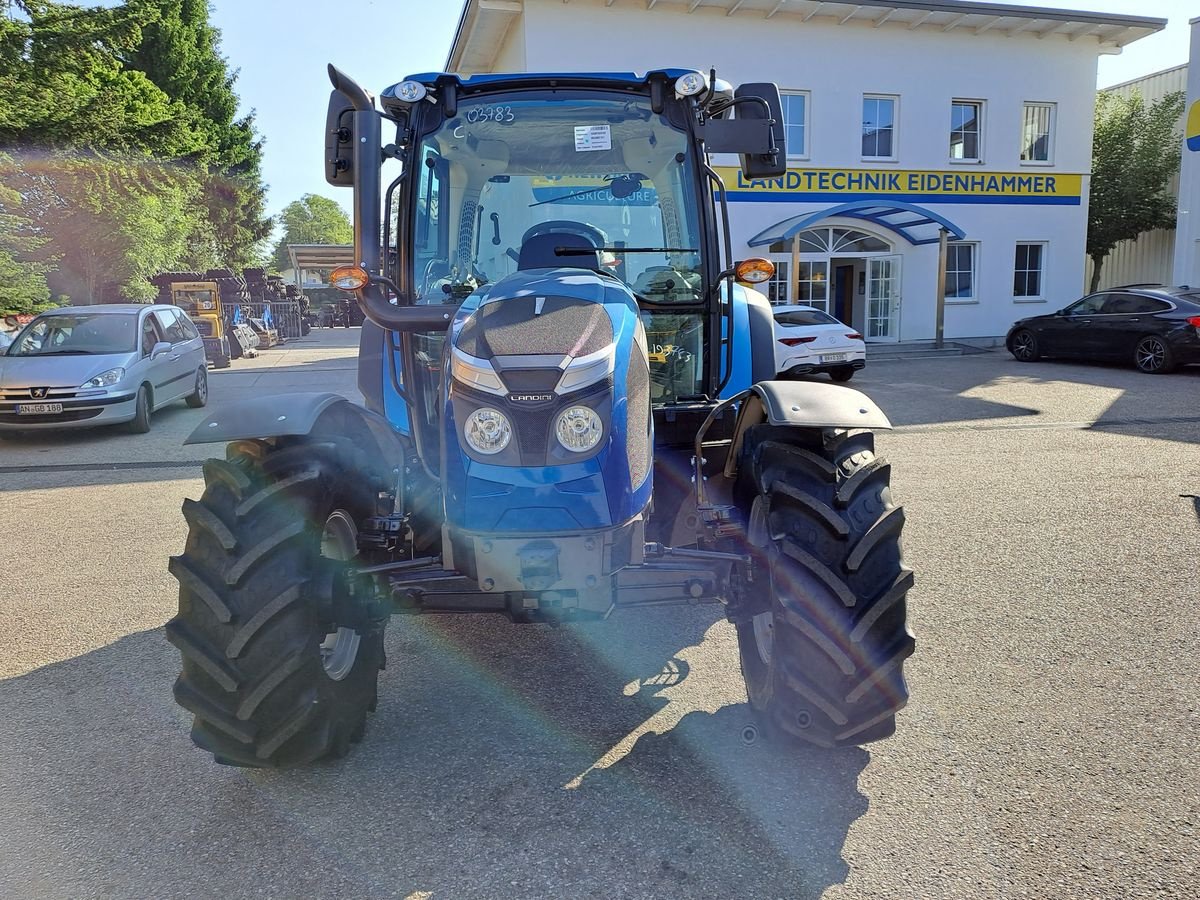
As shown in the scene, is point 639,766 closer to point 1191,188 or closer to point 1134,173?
point 1191,188

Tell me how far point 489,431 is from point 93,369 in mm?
9957

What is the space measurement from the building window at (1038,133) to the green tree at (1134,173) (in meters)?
5.43

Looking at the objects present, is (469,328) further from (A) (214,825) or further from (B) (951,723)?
(B) (951,723)

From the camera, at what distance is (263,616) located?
275 centimetres

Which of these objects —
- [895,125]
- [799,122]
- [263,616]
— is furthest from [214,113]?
[263,616]

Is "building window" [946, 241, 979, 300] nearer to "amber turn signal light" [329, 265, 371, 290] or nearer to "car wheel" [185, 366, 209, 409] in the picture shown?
"car wheel" [185, 366, 209, 409]

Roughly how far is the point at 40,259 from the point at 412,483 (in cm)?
2421

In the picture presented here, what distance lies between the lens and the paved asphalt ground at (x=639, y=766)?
2.56 m

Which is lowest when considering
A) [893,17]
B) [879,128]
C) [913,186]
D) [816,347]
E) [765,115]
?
[816,347]

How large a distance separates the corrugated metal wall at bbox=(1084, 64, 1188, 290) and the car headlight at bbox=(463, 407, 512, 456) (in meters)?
31.7

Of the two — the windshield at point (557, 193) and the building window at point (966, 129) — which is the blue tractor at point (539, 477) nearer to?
the windshield at point (557, 193)

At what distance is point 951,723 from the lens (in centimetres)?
340

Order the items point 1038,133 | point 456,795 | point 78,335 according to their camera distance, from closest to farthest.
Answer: point 456,795 → point 78,335 → point 1038,133

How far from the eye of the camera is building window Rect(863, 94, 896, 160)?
22391 mm
